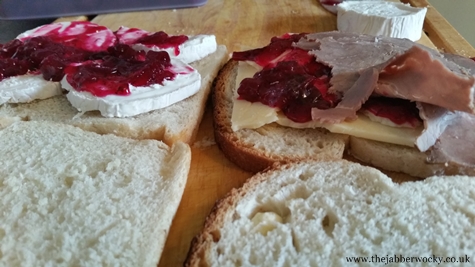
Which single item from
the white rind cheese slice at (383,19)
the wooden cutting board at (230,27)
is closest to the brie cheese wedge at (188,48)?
the wooden cutting board at (230,27)

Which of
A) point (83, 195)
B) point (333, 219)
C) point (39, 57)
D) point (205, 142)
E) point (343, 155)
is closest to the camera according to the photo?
point (333, 219)

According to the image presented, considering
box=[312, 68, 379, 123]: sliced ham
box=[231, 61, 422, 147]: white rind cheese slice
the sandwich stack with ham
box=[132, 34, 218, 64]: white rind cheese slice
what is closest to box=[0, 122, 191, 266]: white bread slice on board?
box=[231, 61, 422, 147]: white rind cheese slice

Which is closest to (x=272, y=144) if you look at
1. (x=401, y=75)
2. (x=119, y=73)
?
(x=401, y=75)

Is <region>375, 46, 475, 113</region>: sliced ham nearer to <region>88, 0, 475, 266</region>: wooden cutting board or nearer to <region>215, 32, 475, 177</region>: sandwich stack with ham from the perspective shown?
<region>215, 32, 475, 177</region>: sandwich stack with ham

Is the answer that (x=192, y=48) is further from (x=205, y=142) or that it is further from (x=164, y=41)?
(x=205, y=142)

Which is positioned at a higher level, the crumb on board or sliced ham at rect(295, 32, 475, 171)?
sliced ham at rect(295, 32, 475, 171)

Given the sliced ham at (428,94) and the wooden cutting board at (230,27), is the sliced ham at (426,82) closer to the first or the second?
the sliced ham at (428,94)
